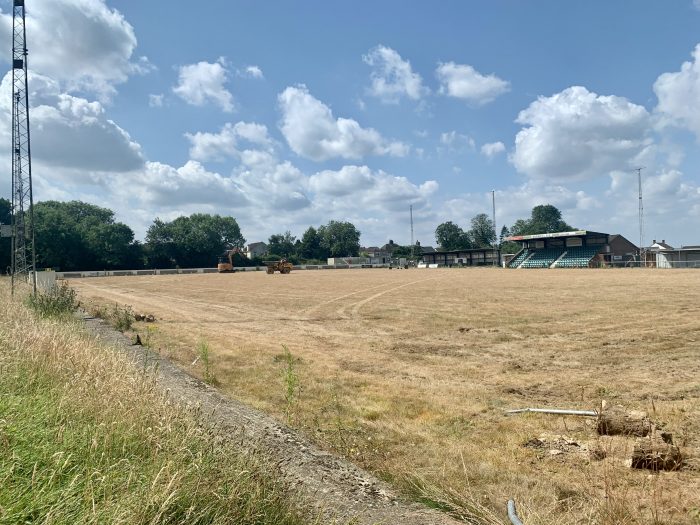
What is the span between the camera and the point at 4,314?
36.6 feet

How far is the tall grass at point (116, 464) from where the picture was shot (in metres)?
2.79

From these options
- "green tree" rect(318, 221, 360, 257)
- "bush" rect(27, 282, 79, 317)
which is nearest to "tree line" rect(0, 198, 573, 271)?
"green tree" rect(318, 221, 360, 257)

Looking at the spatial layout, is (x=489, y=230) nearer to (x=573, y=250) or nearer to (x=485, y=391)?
(x=573, y=250)

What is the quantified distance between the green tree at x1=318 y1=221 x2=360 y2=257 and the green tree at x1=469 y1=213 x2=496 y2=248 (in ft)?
131

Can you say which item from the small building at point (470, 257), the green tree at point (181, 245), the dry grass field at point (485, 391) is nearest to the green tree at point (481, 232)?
the small building at point (470, 257)

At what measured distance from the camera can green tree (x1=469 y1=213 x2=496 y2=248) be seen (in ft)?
546

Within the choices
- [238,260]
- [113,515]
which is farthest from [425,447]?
[238,260]

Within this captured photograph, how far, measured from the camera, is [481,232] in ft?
552

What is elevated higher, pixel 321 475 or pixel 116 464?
pixel 116 464

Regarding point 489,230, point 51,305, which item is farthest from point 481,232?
point 51,305

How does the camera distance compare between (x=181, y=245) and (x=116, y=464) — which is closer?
(x=116, y=464)

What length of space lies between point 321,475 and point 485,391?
5043 millimetres

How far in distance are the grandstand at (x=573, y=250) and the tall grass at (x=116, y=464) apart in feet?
286

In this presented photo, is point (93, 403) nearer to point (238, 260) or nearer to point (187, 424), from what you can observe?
point (187, 424)
